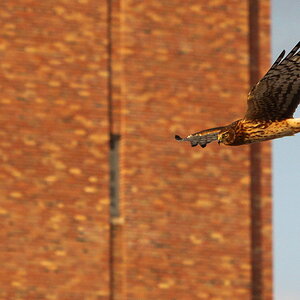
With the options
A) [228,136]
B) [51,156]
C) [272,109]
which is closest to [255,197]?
[51,156]

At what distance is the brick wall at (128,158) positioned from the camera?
3222cm

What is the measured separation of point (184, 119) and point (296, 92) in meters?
16.5

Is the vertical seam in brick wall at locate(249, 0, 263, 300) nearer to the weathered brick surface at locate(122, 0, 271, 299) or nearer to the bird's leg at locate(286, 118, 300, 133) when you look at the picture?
the weathered brick surface at locate(122, 0, 271, 299)

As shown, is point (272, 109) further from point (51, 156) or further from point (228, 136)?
point (51, 156)

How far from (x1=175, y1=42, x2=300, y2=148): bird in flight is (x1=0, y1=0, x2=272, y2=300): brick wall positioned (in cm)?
1524

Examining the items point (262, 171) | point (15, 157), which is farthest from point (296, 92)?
point (262, 171)

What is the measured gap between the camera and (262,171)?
34.9 meters

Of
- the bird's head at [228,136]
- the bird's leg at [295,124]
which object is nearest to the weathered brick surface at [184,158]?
the bird's head at [228,136]

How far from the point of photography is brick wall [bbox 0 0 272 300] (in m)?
32.2

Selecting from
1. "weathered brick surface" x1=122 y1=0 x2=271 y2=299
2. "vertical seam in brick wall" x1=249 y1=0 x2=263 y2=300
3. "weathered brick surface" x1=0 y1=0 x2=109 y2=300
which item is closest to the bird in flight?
"weathered brick surface" x1=0 y1=0 x2=109 y2=300

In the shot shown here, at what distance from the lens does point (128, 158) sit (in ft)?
109

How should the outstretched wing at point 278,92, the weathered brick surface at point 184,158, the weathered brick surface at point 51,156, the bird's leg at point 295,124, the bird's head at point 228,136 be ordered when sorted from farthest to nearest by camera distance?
1. the weathered brick surface at point 184,158
2. the weathered brick surface at point 51,156
3. the bird's head at point 228,136
4. the bird's leg at point 295,124
5. the outstretched wing at point 278,92

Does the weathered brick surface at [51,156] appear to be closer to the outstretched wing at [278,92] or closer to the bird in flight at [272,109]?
the bird in flight at [272,109]

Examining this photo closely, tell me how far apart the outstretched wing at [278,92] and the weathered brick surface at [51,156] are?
50.4 ft
